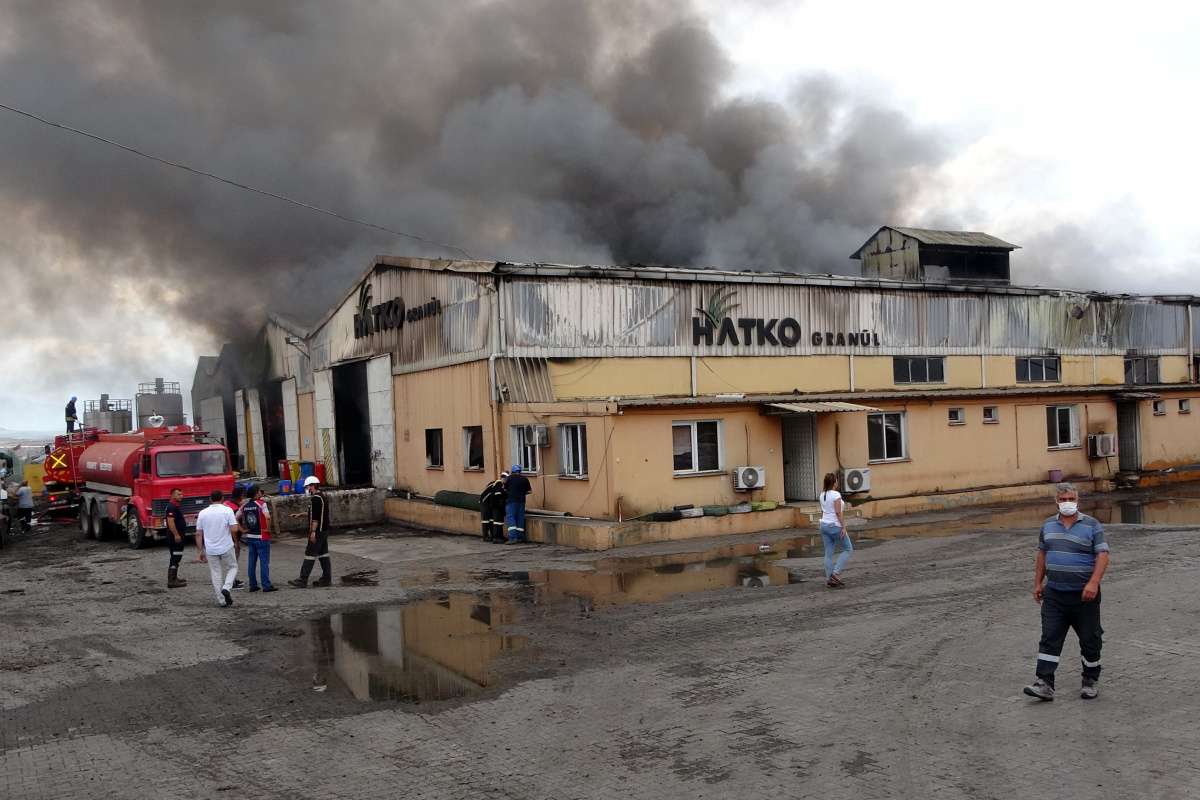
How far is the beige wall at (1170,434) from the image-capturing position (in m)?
27.9

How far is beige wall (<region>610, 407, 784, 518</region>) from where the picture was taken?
18.5m

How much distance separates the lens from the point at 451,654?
32.8 ft

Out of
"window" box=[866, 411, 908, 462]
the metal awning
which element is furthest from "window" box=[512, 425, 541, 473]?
"window" box=[866, 411, 908, 462]

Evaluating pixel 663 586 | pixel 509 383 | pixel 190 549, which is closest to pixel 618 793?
pixel 663 586

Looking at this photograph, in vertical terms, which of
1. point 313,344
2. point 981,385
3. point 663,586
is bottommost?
point 663,586

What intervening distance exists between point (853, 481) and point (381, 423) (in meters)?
12.9

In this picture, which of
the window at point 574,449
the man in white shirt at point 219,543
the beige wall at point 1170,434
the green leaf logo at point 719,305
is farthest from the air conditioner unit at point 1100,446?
the man in white shirt at point 219,543

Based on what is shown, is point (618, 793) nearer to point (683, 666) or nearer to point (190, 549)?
point (683, 666)

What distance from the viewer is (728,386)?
22.9 metres

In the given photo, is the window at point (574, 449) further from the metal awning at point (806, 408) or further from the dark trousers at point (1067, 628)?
the dark trousers at point (1067, 628)

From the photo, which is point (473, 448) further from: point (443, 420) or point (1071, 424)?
point (1071, 424)

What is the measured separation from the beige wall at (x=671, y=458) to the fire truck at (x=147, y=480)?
8.96 m

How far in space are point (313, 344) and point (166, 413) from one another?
15.7 metres

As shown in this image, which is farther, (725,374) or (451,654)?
(725,374)
